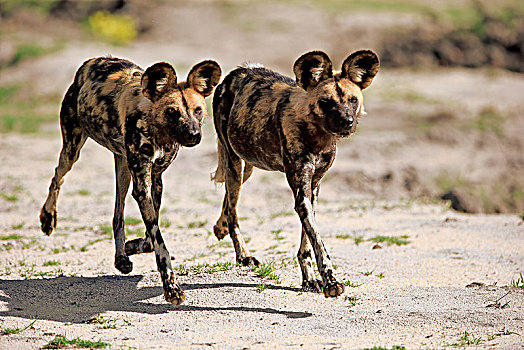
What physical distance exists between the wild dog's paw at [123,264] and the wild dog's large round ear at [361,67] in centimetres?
230

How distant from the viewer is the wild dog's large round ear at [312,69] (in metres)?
5.05

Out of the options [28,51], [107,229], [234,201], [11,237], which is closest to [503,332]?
[234,201]

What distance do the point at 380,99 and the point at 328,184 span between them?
620 cm

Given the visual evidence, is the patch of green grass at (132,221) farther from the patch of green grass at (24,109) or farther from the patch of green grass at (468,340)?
the patch of green grass at (24,109)

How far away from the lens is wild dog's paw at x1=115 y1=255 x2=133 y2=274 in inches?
233

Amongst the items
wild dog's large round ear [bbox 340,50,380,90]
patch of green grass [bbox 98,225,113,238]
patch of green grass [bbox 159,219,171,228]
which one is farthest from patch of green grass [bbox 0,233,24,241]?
wild dog's large round ear [bbox 340,50,380,90]

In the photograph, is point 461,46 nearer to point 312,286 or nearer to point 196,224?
point 196,224

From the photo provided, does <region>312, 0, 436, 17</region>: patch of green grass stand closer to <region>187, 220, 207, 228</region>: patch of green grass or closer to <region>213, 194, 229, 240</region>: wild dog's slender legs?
<region>187, 220, 207, 228</region>: patch of green grass

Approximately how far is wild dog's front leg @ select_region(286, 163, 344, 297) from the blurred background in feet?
19.8

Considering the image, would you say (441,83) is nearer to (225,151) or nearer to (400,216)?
(400,216)

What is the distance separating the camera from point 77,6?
24688 mm

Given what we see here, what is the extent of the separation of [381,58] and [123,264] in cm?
1762

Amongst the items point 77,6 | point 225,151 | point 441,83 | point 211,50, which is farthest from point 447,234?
point 77,6

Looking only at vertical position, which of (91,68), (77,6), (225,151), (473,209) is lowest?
(473,209)
